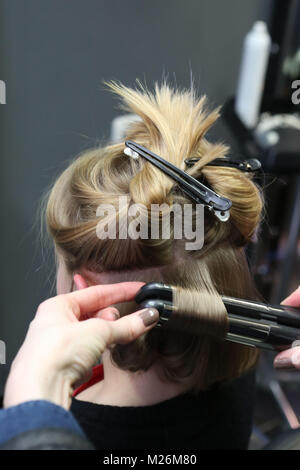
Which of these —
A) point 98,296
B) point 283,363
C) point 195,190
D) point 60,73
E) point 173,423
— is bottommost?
point 173,423

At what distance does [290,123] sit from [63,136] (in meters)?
0.80

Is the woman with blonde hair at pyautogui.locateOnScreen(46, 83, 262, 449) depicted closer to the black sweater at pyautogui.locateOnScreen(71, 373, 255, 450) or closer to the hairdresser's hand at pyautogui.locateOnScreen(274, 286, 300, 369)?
the black sweater at pyautogui.locateOnScreen(71, 373, 255, 450)

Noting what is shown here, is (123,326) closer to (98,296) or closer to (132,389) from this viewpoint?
(98,296)

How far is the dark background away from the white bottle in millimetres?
120

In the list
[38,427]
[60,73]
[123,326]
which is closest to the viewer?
[38,427]

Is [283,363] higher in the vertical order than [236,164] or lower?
lower

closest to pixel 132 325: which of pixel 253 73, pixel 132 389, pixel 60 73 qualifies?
pixel 132 389

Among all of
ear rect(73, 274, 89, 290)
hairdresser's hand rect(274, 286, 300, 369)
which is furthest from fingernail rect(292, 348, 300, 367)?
ear rect(73, 274, 89, 290)

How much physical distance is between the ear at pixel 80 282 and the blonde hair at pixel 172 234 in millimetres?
18

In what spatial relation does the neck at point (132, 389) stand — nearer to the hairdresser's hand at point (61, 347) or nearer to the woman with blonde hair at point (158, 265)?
the woman with blonde hair at point (158, 265)

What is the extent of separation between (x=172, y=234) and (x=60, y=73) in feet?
2.37

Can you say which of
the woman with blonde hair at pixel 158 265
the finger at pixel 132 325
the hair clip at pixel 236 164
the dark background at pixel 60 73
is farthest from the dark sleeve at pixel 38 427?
the dark background at pixel 60 73

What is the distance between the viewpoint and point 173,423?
813 millimetres

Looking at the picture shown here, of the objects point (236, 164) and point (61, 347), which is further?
point (236, 164)
